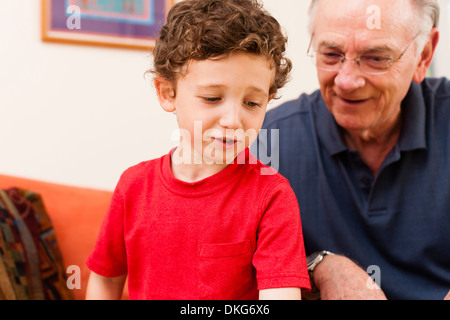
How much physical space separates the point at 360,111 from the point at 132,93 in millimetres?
785

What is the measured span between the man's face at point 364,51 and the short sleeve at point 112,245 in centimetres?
68

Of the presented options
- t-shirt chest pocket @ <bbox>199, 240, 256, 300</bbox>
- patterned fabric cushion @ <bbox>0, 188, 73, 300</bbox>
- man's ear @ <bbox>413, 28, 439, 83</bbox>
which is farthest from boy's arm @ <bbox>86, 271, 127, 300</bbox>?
man's ear @ <bbox>413, 28, 439, 83</bbox>

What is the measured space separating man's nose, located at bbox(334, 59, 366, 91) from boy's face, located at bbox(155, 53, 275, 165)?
0.45m

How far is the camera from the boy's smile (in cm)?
79

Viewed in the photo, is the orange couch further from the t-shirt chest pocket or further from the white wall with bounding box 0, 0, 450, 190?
the t-shirt chest pocket

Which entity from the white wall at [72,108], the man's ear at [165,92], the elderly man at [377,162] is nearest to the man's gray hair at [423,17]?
the elderly man at [377,162]

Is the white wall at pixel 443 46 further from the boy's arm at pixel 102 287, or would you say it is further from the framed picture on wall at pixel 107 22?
the boy's arm at pixel 102 287

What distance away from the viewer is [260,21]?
2.80ft

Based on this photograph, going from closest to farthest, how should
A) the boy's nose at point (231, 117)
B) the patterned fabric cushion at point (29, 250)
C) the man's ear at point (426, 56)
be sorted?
the boy's nose at point (231, 117) < the man's ear at point (426, 56) < the patterned fabric cushion at point (29, 250)

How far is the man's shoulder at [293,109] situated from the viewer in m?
1.46

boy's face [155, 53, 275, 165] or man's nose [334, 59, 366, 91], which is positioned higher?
man's nose [334, 59, 366, 91]

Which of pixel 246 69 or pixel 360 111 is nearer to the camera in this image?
pixel 246 69

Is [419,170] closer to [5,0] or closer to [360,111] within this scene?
[360,111]
